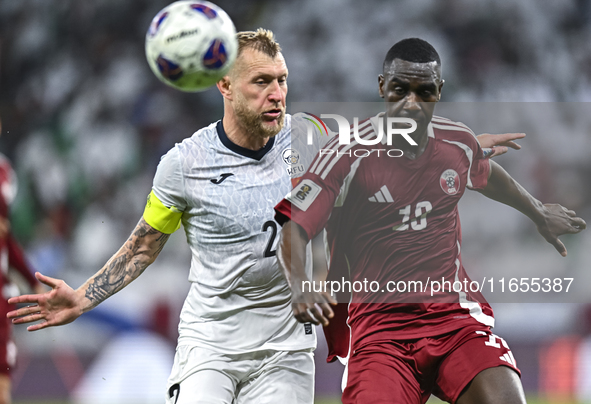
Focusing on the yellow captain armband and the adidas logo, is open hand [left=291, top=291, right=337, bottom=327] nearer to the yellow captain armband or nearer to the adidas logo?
the adidas logo

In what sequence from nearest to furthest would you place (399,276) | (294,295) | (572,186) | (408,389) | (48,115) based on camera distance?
(294,295) < (408,389) < (399,276) < (572,186) < (48,115)

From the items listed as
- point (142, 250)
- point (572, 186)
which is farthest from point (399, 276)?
point (572, 186)

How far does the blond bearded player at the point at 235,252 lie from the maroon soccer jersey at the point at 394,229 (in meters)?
0.40

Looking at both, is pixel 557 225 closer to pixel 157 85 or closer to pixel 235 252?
pixel 235 252

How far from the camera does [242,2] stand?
9922mm

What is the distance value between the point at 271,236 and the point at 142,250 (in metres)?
0.78

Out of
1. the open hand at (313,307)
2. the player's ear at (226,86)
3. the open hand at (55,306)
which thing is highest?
the player's ear at (226,86)

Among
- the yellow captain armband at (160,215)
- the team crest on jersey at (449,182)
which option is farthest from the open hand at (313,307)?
the yellow captain armband at (160,215)

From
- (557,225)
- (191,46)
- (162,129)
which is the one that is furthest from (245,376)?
(162,129)

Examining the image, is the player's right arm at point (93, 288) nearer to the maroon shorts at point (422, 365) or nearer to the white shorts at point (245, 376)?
the white shorts at point (245, 376)

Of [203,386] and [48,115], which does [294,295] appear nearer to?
[203,386]

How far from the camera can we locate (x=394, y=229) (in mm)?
3439

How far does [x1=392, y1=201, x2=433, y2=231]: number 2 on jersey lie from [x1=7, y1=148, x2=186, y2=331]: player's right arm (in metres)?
1.21

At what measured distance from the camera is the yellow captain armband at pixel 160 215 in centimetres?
380
